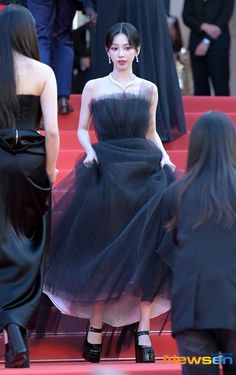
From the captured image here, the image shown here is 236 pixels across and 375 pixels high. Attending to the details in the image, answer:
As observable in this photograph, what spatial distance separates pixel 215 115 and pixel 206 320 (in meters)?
0.88

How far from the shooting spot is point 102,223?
6.49 m

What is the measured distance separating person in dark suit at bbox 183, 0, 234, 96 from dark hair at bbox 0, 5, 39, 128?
16.2ft

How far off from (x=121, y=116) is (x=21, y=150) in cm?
87

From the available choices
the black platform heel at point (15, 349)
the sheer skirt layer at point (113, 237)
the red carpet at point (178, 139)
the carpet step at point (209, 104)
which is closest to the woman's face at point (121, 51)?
the sheer skirt layer at point (113, 237)

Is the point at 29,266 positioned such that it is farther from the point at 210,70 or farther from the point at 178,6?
the point at 178,6

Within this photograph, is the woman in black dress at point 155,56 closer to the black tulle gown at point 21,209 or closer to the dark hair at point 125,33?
the dark hair at point 125,33

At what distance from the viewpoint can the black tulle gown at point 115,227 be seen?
630 centimetres

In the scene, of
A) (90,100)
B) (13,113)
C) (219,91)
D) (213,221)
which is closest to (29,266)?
(13,113)

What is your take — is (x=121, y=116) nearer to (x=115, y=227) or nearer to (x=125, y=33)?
(x=125, y=33)

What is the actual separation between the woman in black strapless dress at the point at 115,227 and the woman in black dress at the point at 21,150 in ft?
1.09

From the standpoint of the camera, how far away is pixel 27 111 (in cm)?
614

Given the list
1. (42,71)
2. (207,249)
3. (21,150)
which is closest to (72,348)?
(21,150)

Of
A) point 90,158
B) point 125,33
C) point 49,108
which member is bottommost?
point 90,158

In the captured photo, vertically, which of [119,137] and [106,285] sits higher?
[119,137]
